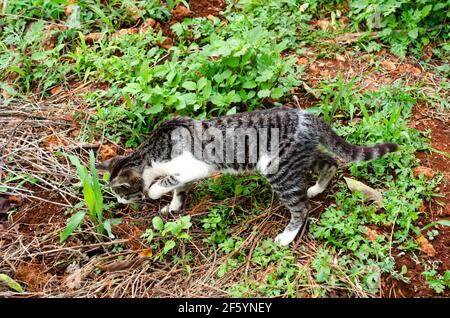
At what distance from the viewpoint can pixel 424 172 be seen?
151 inches

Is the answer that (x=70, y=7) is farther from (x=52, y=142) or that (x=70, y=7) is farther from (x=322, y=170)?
(x=322, y=170)

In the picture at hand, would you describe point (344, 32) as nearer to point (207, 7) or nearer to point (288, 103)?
point (288, 103)

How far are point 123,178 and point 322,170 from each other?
160 centimetres

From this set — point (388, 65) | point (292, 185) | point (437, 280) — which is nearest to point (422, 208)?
point (437, 280)

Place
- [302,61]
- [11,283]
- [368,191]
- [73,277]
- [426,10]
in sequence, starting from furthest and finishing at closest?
[302,61] → [426,10] → [368,191] → [73,277] → [11,283]

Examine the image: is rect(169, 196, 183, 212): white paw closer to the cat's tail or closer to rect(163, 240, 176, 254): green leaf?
rect(163, 240, 176, 254): green leaf

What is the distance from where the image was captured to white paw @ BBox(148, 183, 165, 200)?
3.84 m

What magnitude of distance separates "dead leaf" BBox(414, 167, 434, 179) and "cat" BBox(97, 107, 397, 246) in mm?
476

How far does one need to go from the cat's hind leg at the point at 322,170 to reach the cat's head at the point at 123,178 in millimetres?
1416

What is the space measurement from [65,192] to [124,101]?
3.69 feet

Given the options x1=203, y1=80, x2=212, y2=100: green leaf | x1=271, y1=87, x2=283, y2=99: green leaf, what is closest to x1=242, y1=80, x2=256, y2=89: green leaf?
x1=271, y1=87, x2=283, y2=99: green leaf

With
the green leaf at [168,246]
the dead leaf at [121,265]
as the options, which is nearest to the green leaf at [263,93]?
the green leaf at [168,246]

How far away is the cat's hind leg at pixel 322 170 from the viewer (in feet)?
12.3
